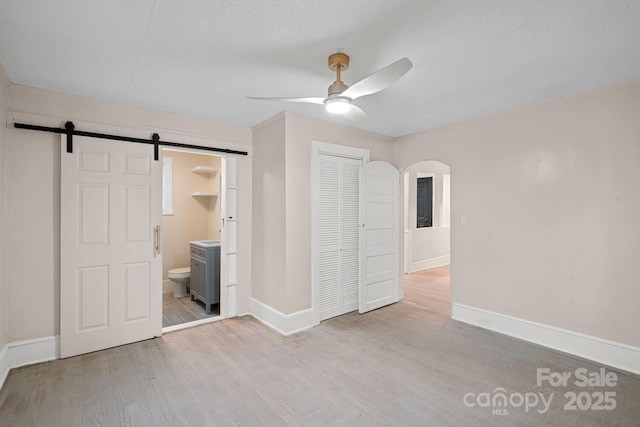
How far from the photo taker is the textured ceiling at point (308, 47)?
169cm

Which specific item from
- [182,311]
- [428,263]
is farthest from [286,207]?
[428,263]

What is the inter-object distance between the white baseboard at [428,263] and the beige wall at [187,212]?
159 inches

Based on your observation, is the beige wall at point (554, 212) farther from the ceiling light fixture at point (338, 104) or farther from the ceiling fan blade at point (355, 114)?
the ceiling light fixture at point (338, 104)

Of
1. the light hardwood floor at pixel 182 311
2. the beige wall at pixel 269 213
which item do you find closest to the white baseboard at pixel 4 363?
the light hardwood floor at pixel 182 311

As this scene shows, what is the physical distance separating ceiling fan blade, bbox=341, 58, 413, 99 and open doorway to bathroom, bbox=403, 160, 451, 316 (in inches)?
161

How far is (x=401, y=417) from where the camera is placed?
2.05 metres

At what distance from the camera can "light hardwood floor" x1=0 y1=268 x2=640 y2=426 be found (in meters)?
2.06

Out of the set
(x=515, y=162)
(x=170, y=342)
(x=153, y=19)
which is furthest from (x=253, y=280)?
(x=515, y=162)

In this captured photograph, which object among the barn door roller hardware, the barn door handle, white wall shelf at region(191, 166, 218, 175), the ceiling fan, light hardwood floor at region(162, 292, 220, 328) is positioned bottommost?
light hardwood floor at region(162, 292, 220, 328)

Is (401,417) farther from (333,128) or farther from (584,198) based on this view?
(333,128)

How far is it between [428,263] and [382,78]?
19.2 ft

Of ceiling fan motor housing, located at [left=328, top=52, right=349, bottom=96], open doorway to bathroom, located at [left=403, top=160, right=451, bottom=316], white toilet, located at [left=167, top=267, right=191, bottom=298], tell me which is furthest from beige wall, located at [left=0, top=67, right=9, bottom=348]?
open doorway to bathroom, located at [left=403, top=160, right=451, bottom=316]

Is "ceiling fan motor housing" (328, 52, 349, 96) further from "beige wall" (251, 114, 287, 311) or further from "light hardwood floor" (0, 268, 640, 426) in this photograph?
"light hardwood floor" (0, 268, 640, 426)

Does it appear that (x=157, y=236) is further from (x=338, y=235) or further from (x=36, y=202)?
(x=338, y=235)
